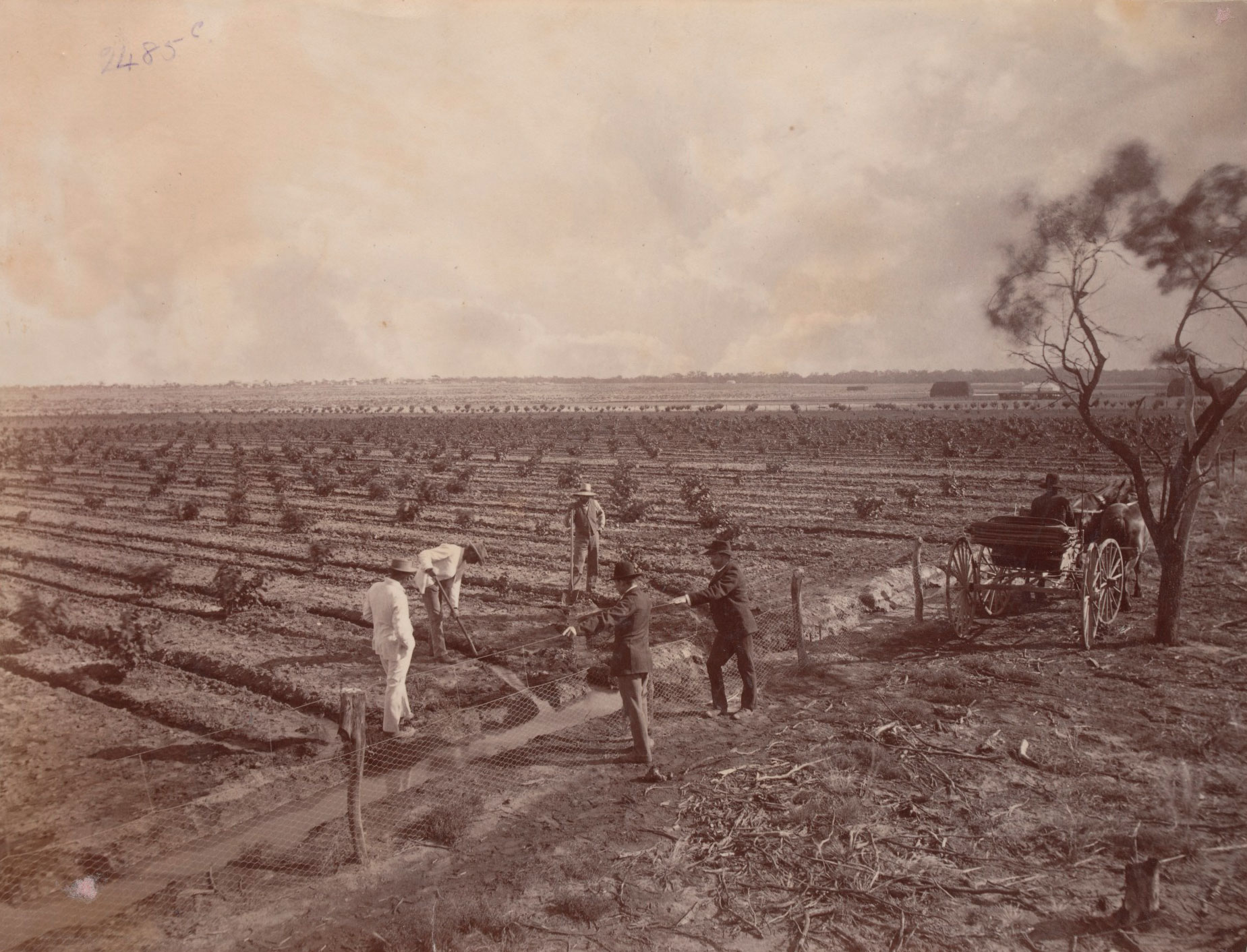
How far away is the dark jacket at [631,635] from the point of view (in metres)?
6.26

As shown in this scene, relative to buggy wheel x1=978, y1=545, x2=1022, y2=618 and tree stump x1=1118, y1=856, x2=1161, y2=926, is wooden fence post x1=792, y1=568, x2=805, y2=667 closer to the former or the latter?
buggy wheel x1=978, y1=545, x2=1022, y2=618

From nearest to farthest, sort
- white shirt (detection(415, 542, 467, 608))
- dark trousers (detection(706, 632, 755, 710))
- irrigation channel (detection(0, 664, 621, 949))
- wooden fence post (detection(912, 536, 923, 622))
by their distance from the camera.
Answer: irrigation channel (detection(0, 664, 621, 949)) < dark trousers (detection(706, 632, 755, 710)) < white shirt (detection(415, 542, 467, 608)) < wooden fence post (detection(912, 536, 923, 622))

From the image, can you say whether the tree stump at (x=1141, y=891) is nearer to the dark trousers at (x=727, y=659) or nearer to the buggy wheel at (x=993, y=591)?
the dark trousers at (x=727, y=659)

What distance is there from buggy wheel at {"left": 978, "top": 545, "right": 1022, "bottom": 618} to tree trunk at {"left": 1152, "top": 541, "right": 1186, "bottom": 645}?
1.59 m

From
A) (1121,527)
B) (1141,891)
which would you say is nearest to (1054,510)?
(1121,527)

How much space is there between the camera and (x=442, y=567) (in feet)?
29.0

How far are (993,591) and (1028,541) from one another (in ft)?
5.45

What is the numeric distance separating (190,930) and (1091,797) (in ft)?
20.2

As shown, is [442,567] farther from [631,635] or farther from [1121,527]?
[1121,527]

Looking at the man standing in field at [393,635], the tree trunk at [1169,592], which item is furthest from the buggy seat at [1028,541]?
the man standing in field at [393,635]

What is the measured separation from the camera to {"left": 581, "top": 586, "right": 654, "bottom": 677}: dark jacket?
626 cm

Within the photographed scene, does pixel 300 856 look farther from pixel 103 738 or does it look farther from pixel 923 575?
pixel 923 575

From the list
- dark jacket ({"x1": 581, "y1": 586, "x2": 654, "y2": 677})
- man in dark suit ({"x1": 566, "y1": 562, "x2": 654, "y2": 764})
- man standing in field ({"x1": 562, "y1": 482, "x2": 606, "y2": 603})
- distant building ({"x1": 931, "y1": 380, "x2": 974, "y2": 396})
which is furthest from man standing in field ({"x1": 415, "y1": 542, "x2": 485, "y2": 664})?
distant building ({"x1": 931, "y1": 380, "x2": 974, "y2": 396})

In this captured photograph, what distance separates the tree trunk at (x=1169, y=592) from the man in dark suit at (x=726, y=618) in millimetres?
5143
